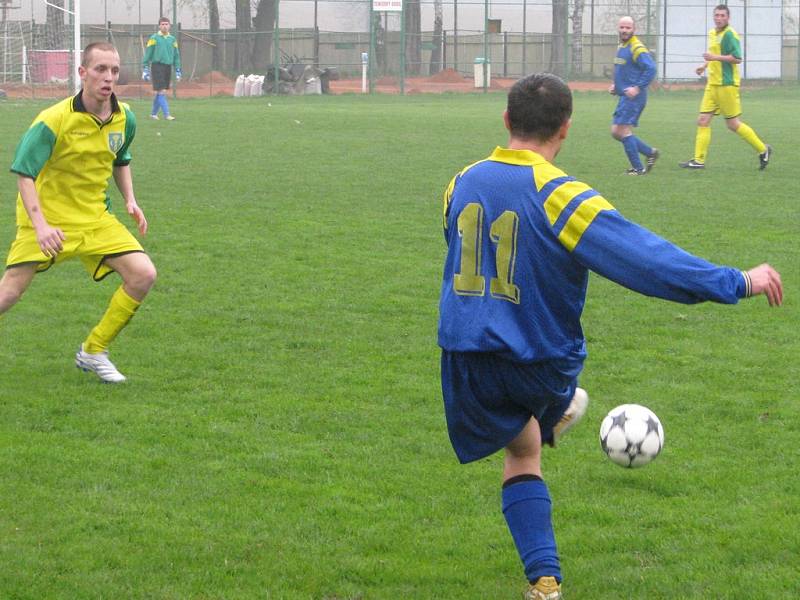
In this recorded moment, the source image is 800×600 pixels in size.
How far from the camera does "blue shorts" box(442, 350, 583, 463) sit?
3.68 metres

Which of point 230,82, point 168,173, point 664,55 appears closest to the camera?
point 168,173

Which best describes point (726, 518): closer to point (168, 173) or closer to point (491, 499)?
point (491, 499)

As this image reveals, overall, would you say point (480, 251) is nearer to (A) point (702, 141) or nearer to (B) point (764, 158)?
(A) point (702, 141)

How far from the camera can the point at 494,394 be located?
370 centimetres

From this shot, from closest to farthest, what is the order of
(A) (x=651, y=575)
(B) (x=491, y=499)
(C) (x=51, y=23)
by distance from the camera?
1. (A) (x=651, y=575)
2. (B) (x=491, y=499)
3. (C) (x=51, y=23)

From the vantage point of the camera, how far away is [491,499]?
4.77m

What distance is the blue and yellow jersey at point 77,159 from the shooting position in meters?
6.09

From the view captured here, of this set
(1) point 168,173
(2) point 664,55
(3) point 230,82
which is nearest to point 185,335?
(1) point 168,173

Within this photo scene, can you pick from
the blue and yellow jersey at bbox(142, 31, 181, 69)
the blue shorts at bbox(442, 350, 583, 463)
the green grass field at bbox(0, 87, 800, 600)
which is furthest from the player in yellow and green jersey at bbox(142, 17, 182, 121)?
the blue shorts at bbox(442, 350, 583, 463)

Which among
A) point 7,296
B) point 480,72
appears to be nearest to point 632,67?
point 7,296

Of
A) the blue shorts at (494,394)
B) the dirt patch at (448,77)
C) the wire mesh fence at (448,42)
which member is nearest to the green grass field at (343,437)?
the blue shorts at (494,394)

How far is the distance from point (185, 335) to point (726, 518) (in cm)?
380

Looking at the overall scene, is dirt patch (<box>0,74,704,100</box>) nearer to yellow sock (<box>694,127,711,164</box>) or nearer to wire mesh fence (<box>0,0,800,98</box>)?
wire mesh fence (<box>0,0,800,98</box>)

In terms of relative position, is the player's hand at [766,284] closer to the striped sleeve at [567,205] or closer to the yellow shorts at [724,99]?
the striped sleeve at [567,205]
